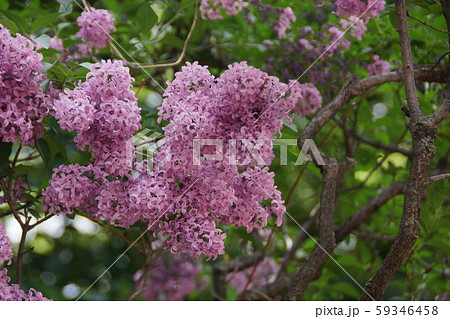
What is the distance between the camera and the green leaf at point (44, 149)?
1.16 m

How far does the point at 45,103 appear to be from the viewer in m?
1.09

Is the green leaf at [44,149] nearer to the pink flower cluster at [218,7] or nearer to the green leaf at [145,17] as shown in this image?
the green leaf at [145,17]

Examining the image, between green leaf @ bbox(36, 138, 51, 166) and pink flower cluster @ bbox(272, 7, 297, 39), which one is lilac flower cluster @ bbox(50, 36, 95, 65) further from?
pink flower cluster @ bbox(272, 7, 297, 39)

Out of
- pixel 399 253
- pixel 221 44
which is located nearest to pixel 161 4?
pixel 221 44

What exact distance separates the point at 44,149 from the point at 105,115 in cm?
24

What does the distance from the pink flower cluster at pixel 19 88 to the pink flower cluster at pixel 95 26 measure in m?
0.59

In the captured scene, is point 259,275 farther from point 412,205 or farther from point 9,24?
point 9,24

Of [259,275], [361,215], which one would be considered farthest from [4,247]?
[259,275]

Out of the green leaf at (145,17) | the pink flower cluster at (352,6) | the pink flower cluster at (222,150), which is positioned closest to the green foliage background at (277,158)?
the green leaf at (145,17)

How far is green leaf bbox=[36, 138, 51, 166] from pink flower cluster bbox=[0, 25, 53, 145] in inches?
2.8

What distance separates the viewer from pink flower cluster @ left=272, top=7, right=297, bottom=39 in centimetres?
197

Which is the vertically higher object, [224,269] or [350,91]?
[350,91]

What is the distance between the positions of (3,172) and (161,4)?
116 centimetres

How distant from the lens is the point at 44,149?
1181 mm
